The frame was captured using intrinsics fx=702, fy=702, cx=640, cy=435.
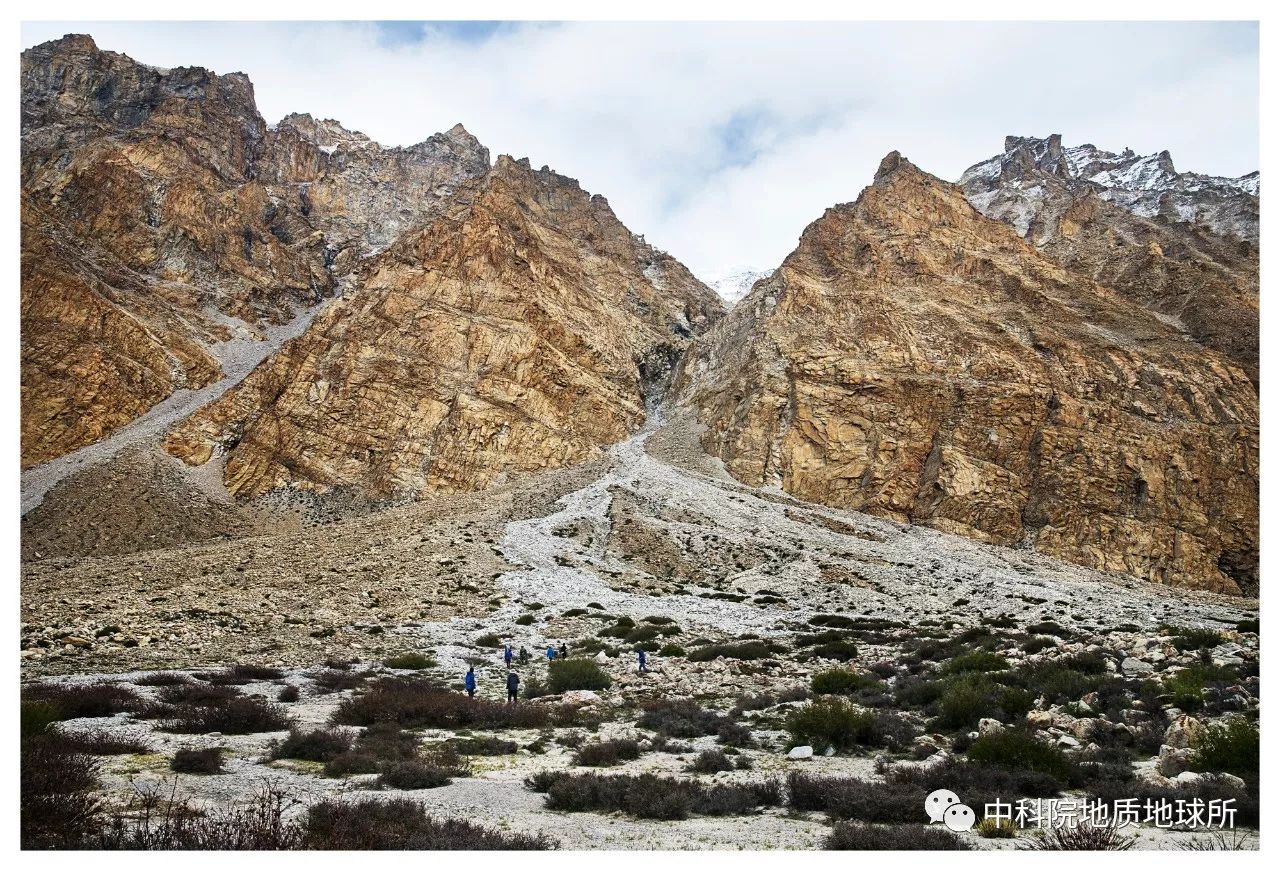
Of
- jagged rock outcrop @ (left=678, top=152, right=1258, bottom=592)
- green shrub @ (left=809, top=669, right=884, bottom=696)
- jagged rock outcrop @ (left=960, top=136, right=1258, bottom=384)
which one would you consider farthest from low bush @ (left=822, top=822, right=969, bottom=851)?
jagged rock outcrop @ (left=960, top=136, right=1258, bottom=384)

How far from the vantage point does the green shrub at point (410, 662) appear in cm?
2188

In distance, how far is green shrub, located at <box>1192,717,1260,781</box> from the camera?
849cm

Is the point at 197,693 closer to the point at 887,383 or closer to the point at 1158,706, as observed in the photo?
the point at 1158,706

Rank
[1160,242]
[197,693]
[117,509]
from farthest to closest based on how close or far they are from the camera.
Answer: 1. [1160,242]
2. [117,509]
3. [197,693]

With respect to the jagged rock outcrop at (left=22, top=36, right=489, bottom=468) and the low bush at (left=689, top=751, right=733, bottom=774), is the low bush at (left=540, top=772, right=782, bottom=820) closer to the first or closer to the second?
the low bush at (left=689, top=751, right=733, bottom=774)

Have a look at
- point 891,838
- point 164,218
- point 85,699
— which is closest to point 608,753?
point 891,838

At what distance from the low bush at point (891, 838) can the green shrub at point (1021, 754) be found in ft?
8.84

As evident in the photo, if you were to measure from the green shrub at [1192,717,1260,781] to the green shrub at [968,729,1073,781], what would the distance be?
1495 mm

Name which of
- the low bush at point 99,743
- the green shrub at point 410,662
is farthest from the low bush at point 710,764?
the green shrub at point 410,662

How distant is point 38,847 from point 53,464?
3044 inches

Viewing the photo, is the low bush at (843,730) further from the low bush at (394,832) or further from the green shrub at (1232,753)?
the low bush at (394,832)

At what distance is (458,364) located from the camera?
268 feet

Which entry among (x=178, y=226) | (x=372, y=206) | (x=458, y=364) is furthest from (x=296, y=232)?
(x=458, y=364)

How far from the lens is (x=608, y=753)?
10961 millimetres
